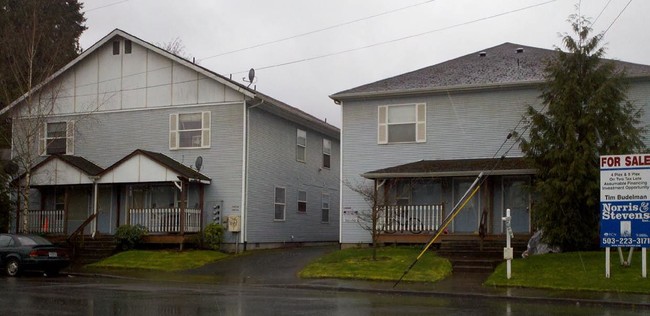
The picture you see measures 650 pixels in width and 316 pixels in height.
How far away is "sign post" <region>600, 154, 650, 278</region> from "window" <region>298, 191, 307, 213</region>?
665 inches

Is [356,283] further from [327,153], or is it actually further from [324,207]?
[327,153]

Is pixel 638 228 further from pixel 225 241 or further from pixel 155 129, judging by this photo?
pixel 155 129

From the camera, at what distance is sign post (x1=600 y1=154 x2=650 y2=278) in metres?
18.5

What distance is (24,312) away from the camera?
12.7 meters

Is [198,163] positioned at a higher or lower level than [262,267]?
higher

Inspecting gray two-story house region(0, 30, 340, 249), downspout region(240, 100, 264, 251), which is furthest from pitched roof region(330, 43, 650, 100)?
gray two-story house region(0, 30, 340, 249)

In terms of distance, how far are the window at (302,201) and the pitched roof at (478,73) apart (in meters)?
7.03

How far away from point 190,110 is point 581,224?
15941mm

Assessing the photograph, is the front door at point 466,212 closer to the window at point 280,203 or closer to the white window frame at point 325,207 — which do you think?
the window at point 280,203

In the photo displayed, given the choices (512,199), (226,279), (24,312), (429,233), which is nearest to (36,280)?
(226,279)

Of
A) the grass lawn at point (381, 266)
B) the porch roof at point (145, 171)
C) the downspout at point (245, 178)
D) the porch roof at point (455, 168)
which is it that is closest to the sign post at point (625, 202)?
the porch roof at point (455, 168)

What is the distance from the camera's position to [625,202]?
18734mm

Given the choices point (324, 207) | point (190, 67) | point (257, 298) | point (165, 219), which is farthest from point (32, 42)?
point (257, 298)

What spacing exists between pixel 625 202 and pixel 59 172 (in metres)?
21.1
